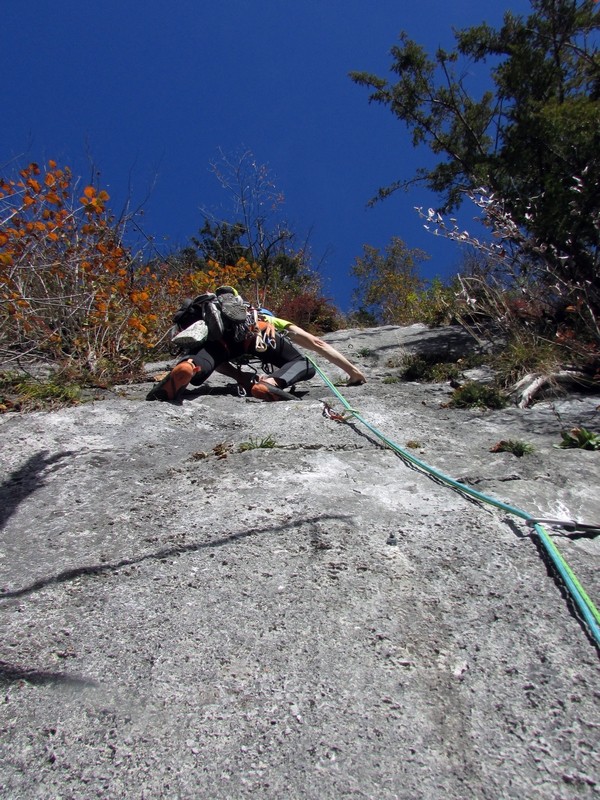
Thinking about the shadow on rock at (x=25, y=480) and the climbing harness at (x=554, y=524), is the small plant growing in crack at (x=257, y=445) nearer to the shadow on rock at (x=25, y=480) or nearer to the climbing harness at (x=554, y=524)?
the climbing harness at (x=554, y=524)

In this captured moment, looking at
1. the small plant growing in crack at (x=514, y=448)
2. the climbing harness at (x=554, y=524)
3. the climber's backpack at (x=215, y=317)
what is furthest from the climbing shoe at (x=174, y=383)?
the small plant growing in crack at (x=514, y=448)

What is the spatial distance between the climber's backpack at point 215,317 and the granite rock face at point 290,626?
145 centimetres

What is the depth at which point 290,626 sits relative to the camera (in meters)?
1.52

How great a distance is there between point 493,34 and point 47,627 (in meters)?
9.49

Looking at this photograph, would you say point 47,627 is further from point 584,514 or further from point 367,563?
point 584,514

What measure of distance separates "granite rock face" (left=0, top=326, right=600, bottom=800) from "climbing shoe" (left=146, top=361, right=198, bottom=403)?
3.09 feet

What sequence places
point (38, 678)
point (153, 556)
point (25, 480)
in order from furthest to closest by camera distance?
point (25, 480) → point (153, 556) → point (38, 678)

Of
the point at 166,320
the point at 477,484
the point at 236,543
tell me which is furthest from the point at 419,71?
the point at 236,543

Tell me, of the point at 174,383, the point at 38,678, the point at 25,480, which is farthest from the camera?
the point at 174,383

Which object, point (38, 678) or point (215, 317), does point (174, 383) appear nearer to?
point (215, 317)

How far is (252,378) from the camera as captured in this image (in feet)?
15.1

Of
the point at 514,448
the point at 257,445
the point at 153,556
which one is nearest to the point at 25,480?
the point at 153,556

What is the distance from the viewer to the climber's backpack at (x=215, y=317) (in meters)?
4.05

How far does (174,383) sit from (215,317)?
67cm
